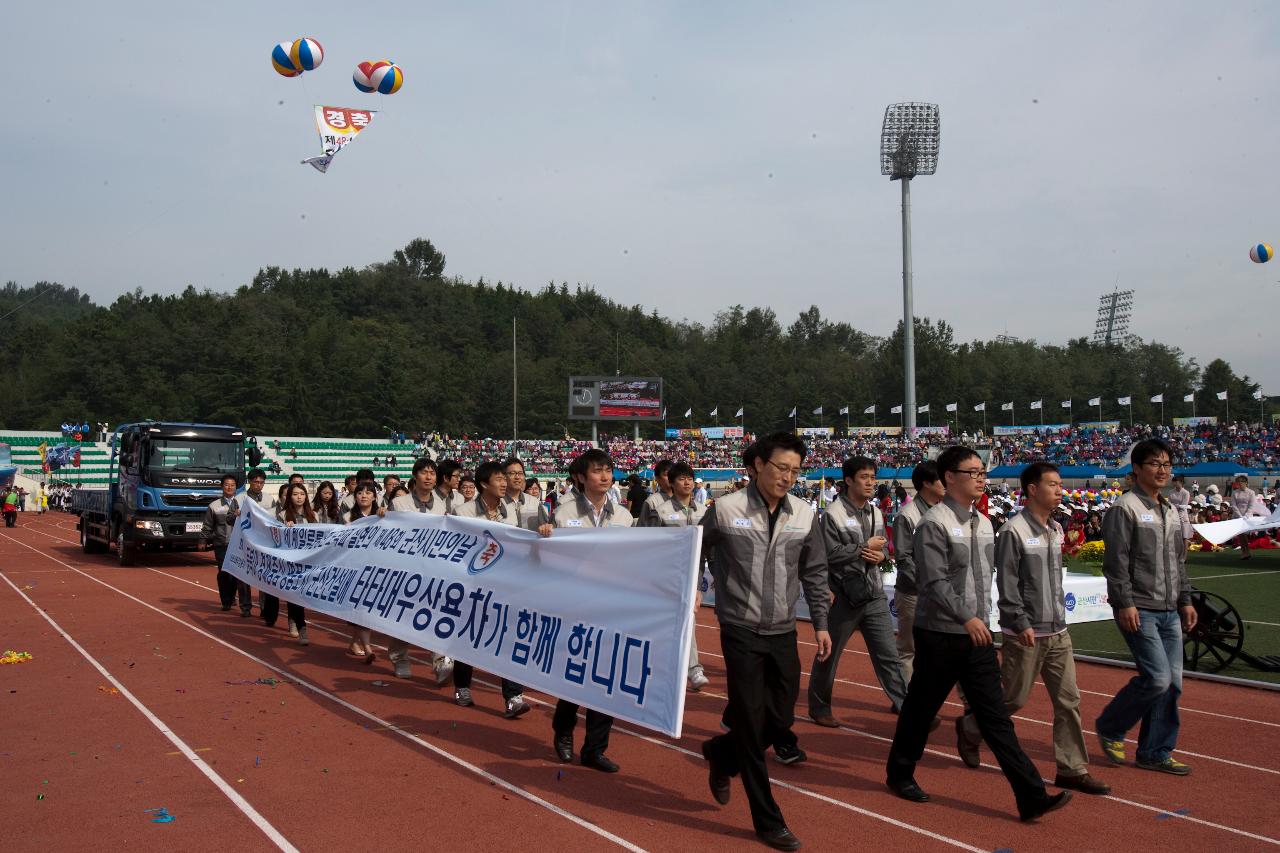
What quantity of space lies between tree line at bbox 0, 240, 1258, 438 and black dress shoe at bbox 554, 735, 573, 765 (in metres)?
74.5

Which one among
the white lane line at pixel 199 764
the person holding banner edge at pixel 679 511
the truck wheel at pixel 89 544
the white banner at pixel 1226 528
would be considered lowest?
the truck wheel at pixel 89 544

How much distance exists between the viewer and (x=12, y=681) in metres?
8.85

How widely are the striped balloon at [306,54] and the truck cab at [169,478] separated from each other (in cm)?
746

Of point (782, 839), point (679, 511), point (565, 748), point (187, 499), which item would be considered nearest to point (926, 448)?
point (187, 499)

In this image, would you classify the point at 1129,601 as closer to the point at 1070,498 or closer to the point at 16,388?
the point at 1070,498

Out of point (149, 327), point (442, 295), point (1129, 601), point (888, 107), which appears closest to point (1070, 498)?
point (1129, 601)

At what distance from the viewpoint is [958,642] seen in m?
5.24

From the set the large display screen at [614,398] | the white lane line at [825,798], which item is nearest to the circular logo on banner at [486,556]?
the white lane line at [825,798]

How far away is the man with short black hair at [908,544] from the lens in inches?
275

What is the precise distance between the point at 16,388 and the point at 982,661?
9474cm

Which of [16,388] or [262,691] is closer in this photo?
[262,691]

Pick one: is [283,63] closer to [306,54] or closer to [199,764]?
[306,54]

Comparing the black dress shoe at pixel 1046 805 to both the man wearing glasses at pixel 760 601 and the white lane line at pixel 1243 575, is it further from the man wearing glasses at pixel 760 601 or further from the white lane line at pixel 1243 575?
the white lane line at pixel 1243 575

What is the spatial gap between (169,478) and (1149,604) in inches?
736
